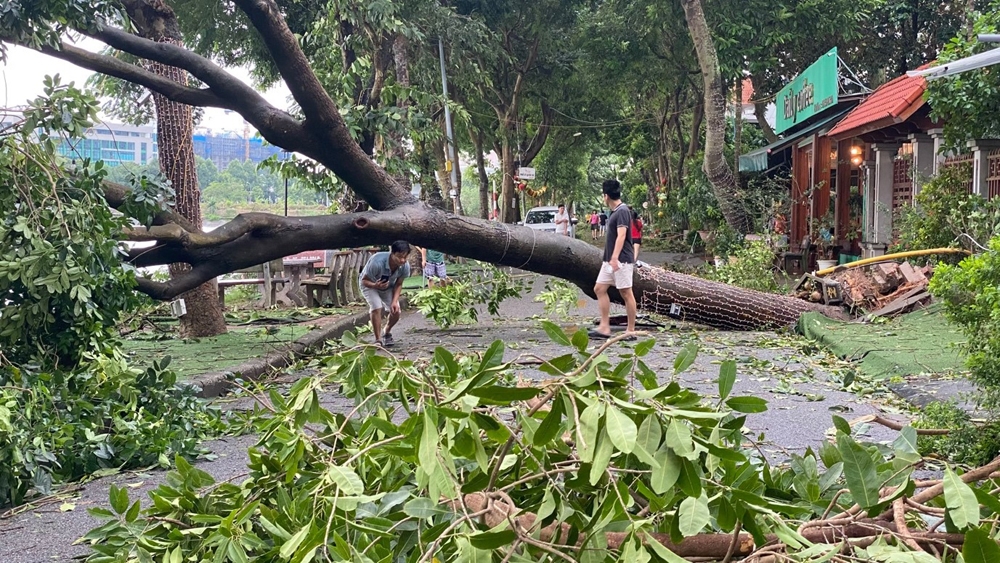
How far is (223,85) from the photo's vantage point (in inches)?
317

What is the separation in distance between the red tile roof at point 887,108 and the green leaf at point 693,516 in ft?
39.5

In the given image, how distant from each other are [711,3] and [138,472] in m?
20.6

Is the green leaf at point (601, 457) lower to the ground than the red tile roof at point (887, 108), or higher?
lower

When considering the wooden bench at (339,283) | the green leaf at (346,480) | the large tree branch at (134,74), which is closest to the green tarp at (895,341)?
the green leaf at (346,480)

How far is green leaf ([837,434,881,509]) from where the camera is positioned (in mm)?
2049

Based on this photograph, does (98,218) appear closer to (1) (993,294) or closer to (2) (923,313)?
(1) (993,294)

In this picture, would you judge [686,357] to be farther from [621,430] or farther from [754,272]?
[754,272]

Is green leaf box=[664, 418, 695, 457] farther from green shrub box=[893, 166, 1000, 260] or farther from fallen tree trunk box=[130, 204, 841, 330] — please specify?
green shrub box=[893, 166, 1000, 260]

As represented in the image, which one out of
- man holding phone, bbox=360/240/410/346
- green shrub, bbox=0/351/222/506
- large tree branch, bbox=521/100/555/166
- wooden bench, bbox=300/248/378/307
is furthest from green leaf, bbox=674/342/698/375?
large tree branch, bbox=521/100/555/166

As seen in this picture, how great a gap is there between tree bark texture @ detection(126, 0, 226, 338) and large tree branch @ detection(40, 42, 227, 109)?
305 centimetres

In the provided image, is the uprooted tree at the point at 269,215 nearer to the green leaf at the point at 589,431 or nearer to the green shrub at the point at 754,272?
the green shrub at the point at 754,272

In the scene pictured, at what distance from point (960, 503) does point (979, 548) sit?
155 millimetres

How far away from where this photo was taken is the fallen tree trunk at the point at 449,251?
8.16 meters

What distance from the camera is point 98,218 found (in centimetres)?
613
